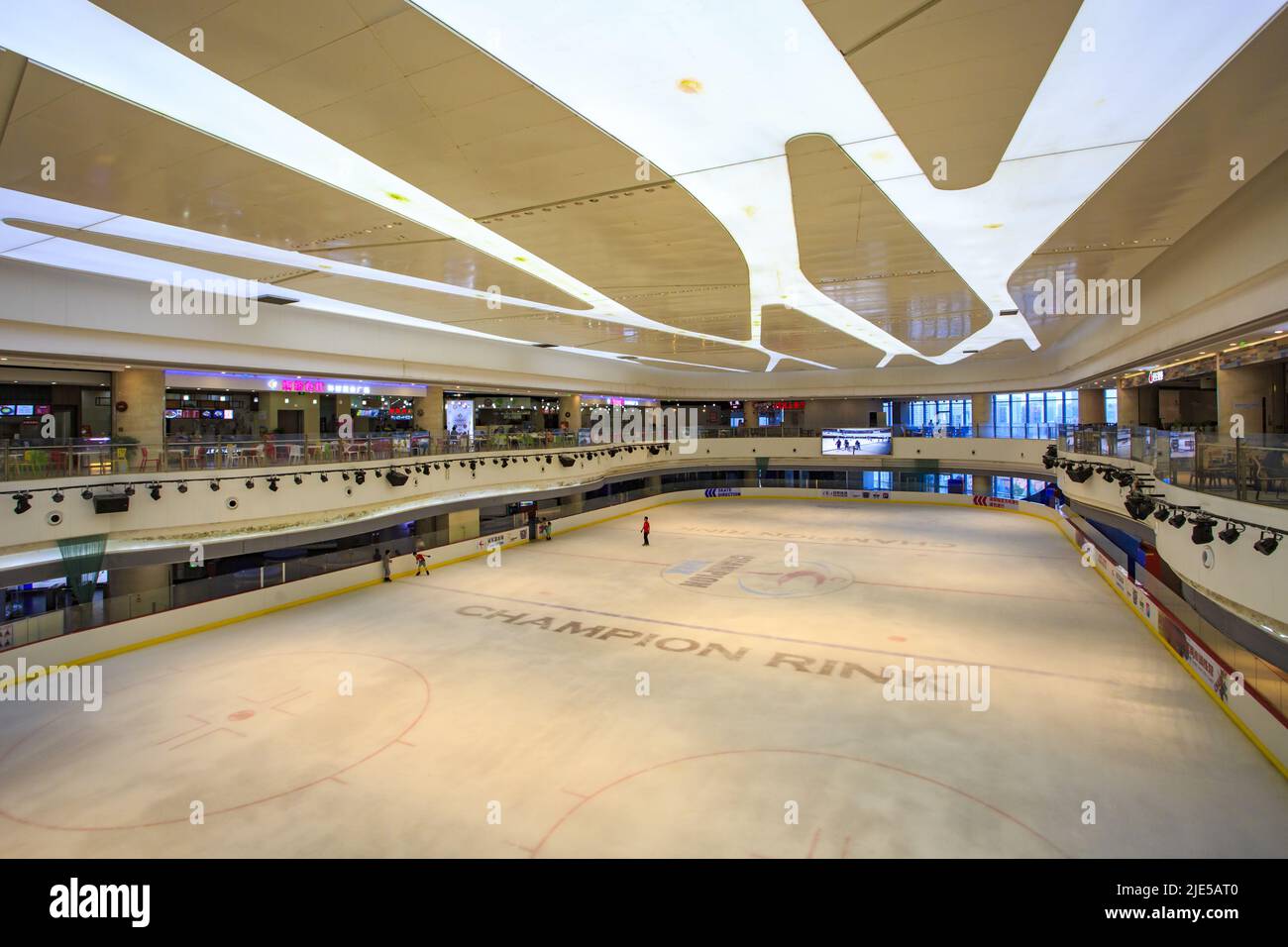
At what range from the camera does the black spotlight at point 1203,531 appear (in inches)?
286

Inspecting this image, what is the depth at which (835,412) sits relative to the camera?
4566 centimetres

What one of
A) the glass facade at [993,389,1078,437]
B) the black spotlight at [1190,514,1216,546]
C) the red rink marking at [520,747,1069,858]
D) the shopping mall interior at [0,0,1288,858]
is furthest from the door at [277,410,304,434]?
the glass facade at [993,389,1078,437]

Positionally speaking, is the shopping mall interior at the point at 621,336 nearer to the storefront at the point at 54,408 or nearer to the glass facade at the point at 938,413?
the storefront at the point at 54,408

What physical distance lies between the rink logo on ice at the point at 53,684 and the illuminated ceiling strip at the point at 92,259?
7218mm

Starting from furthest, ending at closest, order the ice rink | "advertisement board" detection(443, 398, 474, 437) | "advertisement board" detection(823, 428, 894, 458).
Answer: "advertisement board" detection(443, 398, 474, 437)
"advertisement board" detection(823, 428, 894, 458)
the ice rink

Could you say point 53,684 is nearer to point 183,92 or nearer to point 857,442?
point 183,92

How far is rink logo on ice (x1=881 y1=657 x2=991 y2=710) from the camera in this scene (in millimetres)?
10570

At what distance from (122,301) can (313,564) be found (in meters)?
8.04

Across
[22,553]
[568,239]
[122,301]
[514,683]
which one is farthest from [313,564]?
[568,239]

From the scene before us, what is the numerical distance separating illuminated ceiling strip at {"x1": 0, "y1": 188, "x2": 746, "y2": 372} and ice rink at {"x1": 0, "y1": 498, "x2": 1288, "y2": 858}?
722cm

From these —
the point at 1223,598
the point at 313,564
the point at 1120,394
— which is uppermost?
the point at 1120,394

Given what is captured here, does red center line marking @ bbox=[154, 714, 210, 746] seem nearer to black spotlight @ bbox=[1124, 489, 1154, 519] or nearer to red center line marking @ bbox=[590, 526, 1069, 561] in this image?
black spotlight @ bbox=[1124, 489, 1154, 519]
